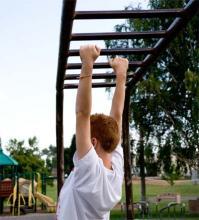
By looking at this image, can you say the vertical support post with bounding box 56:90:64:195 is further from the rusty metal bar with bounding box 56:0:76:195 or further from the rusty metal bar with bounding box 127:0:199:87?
the rusty metal bar with bounding box 127:0:199:87

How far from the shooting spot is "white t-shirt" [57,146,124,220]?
1961 mm

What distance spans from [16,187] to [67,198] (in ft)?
42.3

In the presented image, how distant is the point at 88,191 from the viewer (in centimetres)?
196

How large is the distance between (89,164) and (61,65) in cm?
202

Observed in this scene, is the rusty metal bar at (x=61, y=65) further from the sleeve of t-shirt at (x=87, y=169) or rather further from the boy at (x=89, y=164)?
the sleeve of t-shirt at (x=87, y=169)

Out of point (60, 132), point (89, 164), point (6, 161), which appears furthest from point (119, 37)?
point (6, 161)

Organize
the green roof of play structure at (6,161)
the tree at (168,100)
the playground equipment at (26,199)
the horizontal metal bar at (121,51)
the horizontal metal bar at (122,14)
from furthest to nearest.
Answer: the tree at (168,100), the green roof of play structure at (6,161), the playground equipment at (26,199), the horizontal metal bar at (121,51), the horizontal metal bar at (122,14)

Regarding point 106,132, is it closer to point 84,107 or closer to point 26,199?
point 84,107

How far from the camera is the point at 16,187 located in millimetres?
14578

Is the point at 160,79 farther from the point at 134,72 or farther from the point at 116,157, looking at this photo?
the point at 116,157

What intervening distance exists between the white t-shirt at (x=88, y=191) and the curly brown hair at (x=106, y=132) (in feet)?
0.24

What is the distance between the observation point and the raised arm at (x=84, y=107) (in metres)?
1.96

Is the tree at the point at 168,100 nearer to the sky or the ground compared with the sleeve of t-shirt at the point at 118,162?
nearer to the sky

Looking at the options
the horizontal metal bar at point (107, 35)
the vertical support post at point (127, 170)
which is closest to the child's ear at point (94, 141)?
the horizontal metal bar at point (107, 35)
